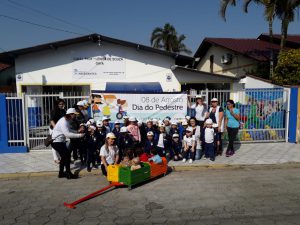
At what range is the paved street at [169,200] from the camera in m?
4.55

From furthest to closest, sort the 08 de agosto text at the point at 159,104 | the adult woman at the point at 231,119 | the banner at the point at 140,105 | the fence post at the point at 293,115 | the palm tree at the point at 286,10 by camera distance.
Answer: the palm tree at the point at 286,10, the fence post at the point at 293,115, the 08 de agosto text at the point at 159,104, the banner at the point at 140,105, the adult woman at the point at 231,119

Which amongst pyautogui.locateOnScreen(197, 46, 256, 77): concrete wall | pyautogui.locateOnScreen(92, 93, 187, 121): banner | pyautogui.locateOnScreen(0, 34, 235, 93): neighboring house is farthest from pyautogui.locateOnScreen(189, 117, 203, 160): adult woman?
pyautogui.locateOnScreen(197, 46, 256, 77): concrete wall

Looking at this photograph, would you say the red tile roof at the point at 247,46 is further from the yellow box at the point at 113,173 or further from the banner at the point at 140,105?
the yellow box at the point at 113,173

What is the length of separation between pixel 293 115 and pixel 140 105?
542cm

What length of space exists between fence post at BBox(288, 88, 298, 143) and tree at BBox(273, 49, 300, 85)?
5396mm

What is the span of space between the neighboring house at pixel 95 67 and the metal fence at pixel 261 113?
212 inches

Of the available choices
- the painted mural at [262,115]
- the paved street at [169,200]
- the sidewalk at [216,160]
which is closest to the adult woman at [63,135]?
the paved street at [169,200]

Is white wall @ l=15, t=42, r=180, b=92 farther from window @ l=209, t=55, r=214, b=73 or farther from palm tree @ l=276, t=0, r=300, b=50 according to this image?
window @ l=209, t=55, r=214, b=73

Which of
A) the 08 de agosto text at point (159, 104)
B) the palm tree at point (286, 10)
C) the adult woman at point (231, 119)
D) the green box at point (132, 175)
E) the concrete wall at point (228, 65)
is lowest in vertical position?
the green box at point (132, 175)

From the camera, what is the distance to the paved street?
4551 mm

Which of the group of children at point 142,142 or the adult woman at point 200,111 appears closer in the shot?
the group of children at point 142,142

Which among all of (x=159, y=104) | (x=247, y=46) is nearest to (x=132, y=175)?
(x=159, y=104)

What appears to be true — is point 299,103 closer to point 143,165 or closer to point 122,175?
point 143,165

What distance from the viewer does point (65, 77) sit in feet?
49.0
